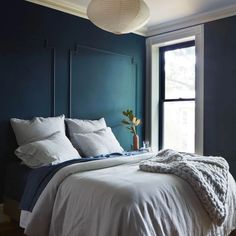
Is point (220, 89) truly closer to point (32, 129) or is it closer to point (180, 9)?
point (180, 9)

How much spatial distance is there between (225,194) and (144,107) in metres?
2.72

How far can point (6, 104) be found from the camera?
3131mm

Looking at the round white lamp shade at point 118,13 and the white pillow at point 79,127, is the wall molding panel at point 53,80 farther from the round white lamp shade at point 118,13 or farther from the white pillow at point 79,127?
the round white lamp shade at point 118,13

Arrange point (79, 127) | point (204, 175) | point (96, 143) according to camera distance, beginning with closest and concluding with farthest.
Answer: point (204, 175) → point (96, 143) → point (79, 127)

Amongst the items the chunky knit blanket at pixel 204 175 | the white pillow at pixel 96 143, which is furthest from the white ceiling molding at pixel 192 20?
the chunky knit blanket at pixel 204 175

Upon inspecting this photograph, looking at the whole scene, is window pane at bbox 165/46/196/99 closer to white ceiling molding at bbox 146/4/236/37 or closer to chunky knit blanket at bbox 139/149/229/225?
white ceiling molding at bbox 146/4/236/37

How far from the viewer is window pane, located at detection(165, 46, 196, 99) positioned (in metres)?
4.42

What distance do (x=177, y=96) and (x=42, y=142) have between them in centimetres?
253

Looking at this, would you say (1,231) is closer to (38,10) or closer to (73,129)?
(73,129)

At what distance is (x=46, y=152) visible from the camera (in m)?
2.74

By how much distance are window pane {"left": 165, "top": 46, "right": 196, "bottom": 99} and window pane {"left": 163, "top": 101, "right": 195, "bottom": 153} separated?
0.17 metres

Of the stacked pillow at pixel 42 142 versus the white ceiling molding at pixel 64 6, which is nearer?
the stacked pillow at pixel 42 142

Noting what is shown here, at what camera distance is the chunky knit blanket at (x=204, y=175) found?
6.84 ft

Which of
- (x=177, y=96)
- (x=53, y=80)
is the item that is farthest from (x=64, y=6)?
(x=177, y=96)
